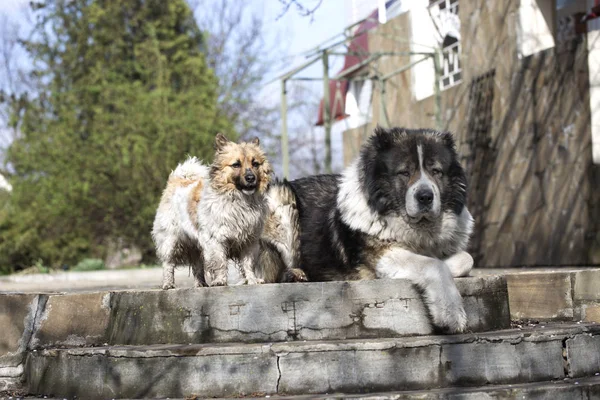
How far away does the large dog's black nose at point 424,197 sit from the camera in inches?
246

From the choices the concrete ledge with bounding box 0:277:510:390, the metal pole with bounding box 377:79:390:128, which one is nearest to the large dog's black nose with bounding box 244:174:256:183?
the concrete ledge with bounding box 0:277:510:390

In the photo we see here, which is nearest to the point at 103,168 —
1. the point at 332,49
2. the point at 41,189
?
the point at 41,189

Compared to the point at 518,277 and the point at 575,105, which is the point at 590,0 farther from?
the point at 518,277

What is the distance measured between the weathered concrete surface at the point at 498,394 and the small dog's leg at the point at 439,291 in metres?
0.54

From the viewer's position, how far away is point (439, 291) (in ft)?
19.1

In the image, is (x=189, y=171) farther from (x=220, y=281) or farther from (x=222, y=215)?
(x=220, y=281)

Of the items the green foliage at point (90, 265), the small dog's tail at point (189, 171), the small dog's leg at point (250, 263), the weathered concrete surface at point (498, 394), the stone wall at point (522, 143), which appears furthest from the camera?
the green foliage at point (90, 265)

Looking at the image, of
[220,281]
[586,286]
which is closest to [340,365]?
[220,281]

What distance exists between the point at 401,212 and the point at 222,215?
4.32 feet

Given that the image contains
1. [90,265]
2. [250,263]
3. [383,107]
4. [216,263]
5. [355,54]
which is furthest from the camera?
[90,265]

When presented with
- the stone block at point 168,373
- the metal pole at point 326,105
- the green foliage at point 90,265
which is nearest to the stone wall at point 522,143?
the metal pole at point 326,105

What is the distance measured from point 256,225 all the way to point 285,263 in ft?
3.01

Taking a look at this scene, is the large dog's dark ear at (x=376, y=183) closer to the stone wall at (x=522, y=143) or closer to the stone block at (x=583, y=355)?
the stone block at (x=583, y=355)

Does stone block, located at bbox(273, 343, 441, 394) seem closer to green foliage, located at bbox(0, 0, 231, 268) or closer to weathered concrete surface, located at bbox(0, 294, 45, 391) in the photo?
weathered concrete surface, located at bbox(0, 294, 45, 391)
